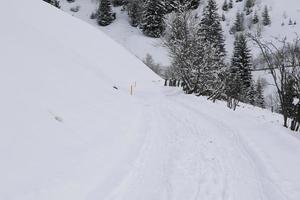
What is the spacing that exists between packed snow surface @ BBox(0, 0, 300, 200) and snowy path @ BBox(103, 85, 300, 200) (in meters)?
0.02

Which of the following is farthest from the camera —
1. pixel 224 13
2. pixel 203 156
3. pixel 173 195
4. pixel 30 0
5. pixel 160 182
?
pixel 224 13

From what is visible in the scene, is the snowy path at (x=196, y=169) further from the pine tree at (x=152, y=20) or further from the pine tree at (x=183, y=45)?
the pine tree at (x=152, y=20)

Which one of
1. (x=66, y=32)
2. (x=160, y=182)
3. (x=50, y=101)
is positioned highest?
(x=66, y=32)

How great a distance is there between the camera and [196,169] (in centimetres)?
891

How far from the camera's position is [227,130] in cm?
1379

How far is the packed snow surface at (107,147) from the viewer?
7.29 m

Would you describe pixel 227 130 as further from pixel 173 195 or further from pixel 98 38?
pixel 98 38

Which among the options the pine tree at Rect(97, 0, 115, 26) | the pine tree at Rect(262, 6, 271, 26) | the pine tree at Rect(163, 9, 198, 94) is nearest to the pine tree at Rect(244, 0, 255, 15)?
the pine tree at Rect(262, 6, 271, 26)

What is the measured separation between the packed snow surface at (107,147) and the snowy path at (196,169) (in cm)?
2

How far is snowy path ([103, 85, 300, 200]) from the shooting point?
7430 mm

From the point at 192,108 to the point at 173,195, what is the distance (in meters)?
13.1

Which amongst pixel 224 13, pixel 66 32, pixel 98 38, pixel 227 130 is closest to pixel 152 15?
pixel 224 13

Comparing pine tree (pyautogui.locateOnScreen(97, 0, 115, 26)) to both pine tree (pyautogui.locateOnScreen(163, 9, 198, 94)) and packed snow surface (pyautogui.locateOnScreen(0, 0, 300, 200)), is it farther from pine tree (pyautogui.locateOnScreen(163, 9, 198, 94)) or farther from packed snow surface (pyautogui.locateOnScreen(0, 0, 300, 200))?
packed snow surface (pyautogui.locateOnScreen(0, 0, 300, 200))

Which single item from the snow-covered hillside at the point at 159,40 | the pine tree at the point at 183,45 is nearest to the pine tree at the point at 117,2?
the snow-covered hillside at the point at 159,40
